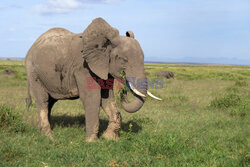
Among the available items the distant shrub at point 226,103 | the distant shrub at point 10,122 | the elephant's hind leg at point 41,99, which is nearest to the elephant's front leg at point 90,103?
the elephant's hind leg at point 41,99

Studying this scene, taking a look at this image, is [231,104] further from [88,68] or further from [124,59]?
[88,68]

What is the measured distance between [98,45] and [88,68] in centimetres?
58

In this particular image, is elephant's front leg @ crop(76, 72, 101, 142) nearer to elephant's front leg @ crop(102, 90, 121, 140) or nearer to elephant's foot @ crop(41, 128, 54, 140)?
elephant's front leg @ crop(102, 90, 121, 140)

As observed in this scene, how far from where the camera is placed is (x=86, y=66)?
216 inches

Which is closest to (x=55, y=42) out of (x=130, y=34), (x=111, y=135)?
(x=130, y=34)

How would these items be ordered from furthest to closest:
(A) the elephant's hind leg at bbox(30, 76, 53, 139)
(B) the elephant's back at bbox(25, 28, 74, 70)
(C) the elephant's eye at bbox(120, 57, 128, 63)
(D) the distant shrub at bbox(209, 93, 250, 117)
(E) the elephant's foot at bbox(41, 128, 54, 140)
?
1. (D) the distant shrub at bbox(209, 93, 250, 117)
2. (A) the elephant's hind leg at bbox(30, 76, 53, 139)
3. (E) the elephant's foot at bbox(41, 128, 54, 140)
4. (B) the elephant's back at bbox(25, 28, 74, 70)
5. (C) the elephant's eye at bbox(120, 57, 128, 63)

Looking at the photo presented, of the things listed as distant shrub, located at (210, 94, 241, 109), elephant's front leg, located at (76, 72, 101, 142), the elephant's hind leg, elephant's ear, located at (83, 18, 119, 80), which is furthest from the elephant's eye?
distant shrub, located at (210, 94, 241, 109)

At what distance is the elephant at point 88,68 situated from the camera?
16.6 feet

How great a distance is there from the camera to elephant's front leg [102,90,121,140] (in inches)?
229

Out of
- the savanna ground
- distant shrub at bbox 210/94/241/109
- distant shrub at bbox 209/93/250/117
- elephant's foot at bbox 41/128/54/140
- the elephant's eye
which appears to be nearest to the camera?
the savanna ground

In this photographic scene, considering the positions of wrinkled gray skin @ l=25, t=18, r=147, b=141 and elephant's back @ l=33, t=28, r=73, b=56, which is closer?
wrinkled gray skin @ l=25, t=18, r=147, b=141

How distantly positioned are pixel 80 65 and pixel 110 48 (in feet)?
2.52

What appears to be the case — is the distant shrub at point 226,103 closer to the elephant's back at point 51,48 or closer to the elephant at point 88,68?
the elephant at point 88,68

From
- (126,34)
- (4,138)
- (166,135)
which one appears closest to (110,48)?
(126,34)
